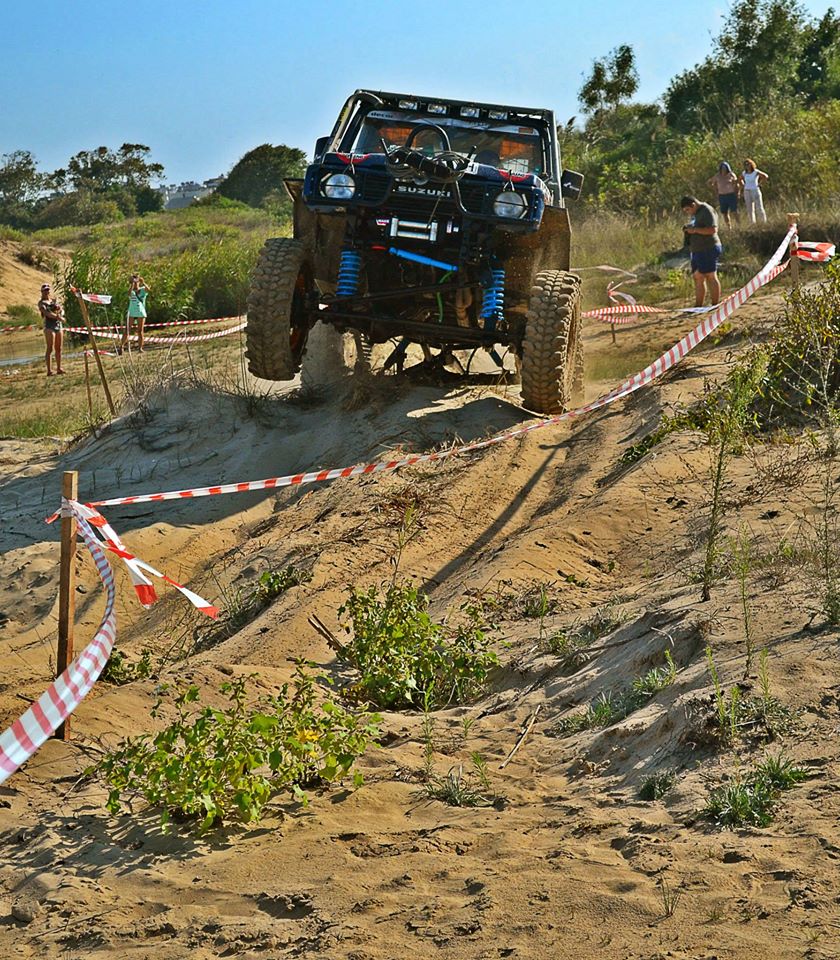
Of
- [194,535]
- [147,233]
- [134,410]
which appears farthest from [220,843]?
[147,233]

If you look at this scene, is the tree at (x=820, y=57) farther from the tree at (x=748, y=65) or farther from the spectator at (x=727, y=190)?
the spectator at (x=727, y=190)

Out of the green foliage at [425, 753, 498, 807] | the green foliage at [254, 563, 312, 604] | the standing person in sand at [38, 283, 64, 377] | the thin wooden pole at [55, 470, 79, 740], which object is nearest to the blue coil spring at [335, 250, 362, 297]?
the green foliage at [254, 563, 312, 604]

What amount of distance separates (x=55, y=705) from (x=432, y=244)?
215 inches

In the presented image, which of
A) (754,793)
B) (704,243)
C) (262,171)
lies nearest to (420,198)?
(704,243)

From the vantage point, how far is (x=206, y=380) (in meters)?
12.0

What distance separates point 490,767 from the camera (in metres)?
4.28

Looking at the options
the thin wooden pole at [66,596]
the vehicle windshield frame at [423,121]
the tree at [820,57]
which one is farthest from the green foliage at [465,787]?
the tree at [820,57]

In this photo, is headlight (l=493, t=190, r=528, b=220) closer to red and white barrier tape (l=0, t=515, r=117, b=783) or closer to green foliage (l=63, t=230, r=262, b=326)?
red and white barrier tape (l=0, t=515, r=117, b=783)

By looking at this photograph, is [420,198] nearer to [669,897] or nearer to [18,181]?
[669,897]

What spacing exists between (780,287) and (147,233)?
38.1m

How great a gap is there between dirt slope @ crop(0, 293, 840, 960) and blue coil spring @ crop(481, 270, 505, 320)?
41.0 inches

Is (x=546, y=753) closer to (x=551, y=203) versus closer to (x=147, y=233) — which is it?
(x=551, y=203)

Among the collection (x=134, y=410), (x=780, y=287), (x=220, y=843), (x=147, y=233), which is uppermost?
(x=147, y=233)

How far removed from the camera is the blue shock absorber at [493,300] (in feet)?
29.9
